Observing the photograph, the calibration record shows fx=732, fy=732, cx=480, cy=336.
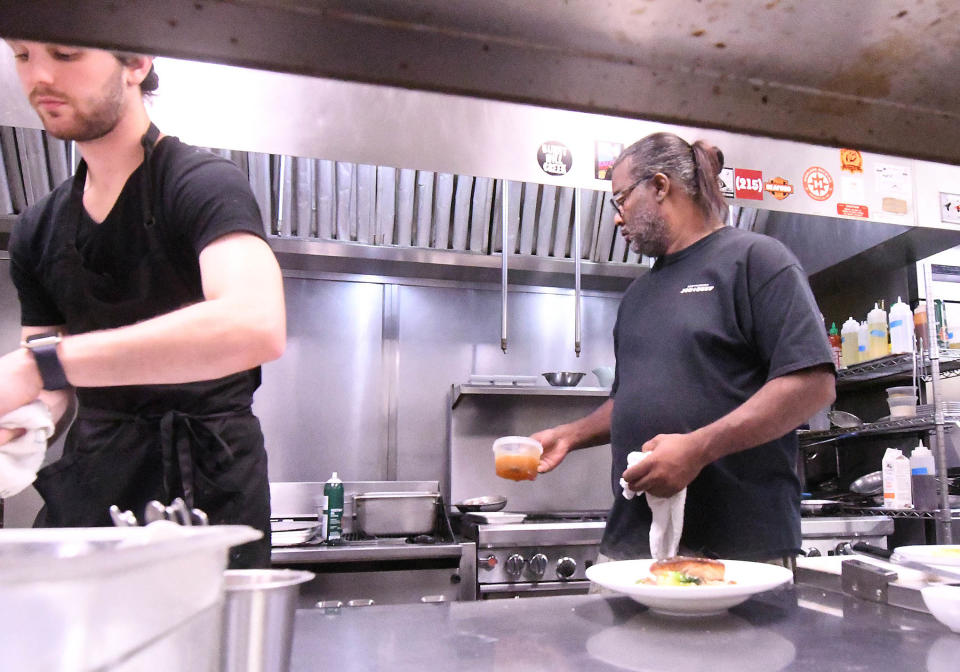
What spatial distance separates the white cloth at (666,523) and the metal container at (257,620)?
1.00m

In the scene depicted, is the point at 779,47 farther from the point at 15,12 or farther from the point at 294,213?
the point at 294,213

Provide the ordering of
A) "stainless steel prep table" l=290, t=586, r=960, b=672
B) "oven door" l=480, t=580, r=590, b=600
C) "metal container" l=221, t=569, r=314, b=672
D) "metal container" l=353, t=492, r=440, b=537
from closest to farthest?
"metal container" l=221, t=569, r=314, b=672
"stainless steel prep table" l=290, t=586, r=960, b=672
"oven door" l=480, t=580, r=590, b=600
"metal container" l=353, t=492, r=440, b=537

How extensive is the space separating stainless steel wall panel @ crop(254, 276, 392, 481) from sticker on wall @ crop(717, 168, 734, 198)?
178 cm

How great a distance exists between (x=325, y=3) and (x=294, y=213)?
2730 millimetres

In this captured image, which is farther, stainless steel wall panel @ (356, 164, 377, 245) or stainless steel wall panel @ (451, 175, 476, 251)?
stainless steel wall panel @ (451, 175, 476, 251)

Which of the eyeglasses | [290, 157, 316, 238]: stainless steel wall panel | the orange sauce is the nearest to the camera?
the orange sauce

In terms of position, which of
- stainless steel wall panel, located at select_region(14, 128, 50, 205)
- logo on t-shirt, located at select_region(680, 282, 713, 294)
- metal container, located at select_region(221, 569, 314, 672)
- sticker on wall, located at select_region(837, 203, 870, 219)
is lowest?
metal container, located at select_region(221, 569, 314, 672)

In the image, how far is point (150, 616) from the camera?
42 cm

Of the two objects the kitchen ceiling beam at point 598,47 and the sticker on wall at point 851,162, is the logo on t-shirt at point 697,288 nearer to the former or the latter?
the kitchen ceiling beam at point 598,47

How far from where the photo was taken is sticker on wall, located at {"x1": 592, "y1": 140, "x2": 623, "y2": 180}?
229cm

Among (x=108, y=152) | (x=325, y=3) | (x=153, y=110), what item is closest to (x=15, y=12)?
(x=325, y=3)

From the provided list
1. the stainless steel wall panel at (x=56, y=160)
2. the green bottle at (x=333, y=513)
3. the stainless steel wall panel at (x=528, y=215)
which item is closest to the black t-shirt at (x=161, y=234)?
the green bottle at (x=333, y=513)

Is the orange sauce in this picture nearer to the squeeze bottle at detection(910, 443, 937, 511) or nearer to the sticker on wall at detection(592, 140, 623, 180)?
the sticker on wall at detection(592, 140, 623, 180)

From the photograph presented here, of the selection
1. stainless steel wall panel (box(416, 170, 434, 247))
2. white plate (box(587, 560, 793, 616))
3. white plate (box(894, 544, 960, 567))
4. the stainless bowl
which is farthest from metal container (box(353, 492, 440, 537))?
white plate (box(894, 544, 960, 567))
